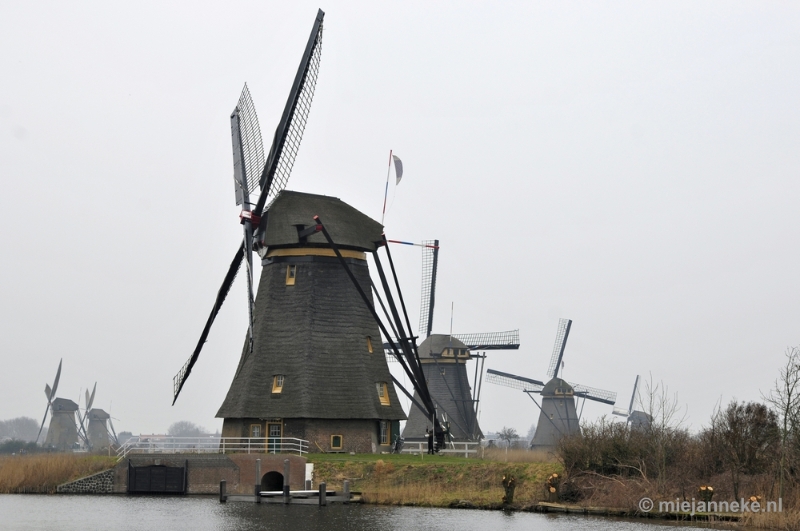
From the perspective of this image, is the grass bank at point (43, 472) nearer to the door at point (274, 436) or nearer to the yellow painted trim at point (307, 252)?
the door at point (274, 436)

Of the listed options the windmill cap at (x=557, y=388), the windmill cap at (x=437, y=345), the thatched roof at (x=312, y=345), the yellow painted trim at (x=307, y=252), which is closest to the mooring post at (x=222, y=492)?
the thatched roof at (x=312, y=345)

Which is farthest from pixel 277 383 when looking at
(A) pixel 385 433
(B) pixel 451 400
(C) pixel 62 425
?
(C) pixel 62 425

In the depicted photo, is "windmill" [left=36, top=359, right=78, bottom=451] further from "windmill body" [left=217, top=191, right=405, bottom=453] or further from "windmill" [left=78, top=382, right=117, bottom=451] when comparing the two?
"windmill body" [left=217, top=191, right=405, bottom=453]

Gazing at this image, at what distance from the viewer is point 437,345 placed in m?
64.4

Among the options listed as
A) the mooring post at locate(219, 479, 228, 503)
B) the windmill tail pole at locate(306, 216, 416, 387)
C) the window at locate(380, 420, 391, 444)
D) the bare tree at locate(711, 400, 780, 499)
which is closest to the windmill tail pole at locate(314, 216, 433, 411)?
the windmill tail pole at locate(306, 216, 416, 387)

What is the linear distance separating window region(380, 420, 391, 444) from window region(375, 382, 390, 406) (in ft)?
2.43

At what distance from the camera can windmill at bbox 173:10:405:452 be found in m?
38.2

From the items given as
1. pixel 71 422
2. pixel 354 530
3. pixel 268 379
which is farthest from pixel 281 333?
pixel 71 422

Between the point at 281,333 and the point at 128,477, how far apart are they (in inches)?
291

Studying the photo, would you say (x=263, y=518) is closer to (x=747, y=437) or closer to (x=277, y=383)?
(x=277, y=383)

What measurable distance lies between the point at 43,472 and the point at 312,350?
33.9 feet

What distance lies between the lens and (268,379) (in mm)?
38719

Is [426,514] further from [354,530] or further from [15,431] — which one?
[15,431]

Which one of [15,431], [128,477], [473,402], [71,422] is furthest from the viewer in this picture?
[15,431]
